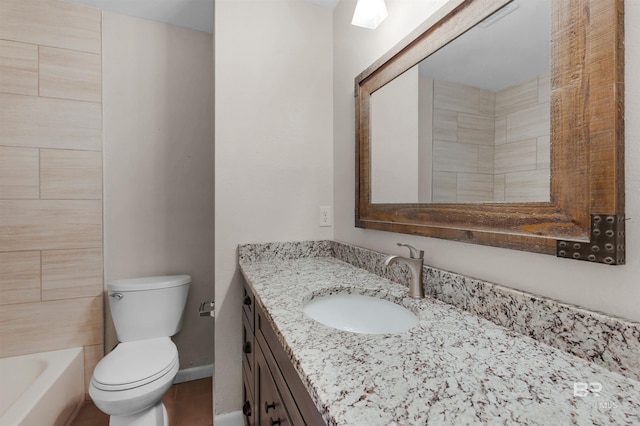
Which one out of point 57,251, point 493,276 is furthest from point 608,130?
point 57,251

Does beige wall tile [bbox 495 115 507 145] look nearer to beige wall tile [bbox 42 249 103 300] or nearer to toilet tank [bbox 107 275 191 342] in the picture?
toilet tank [bbox 107 275 191 342]

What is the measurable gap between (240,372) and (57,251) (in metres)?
1.31

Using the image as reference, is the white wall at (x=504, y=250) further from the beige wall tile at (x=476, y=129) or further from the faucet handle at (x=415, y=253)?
Answer: the beige wall tile at (x=476, y=129)

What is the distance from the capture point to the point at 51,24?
1.78 metres

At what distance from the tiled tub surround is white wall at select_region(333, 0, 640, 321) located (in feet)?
0.17

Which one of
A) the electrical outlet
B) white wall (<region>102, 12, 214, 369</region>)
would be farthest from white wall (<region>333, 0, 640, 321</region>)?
white wall (<region>102, 12, 214, 369</region>)

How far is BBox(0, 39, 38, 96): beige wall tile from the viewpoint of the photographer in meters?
1.70

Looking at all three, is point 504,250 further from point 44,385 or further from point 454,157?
point 44,385

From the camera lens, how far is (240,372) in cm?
157

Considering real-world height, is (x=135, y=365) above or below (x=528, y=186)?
below

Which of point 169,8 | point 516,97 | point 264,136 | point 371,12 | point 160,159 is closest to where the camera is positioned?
point 516,97

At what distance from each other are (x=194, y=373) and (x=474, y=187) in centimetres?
211

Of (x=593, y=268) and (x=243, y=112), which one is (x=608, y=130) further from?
(x=243, y=112)

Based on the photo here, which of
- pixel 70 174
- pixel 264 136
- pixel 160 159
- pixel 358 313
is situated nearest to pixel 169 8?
pixel 160 159
